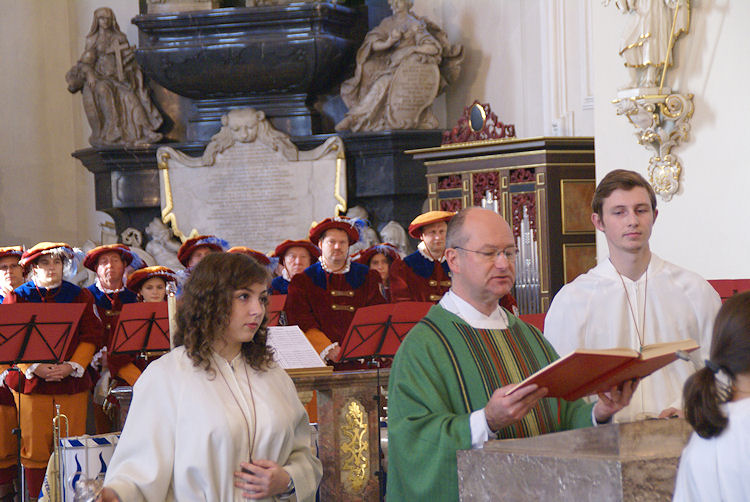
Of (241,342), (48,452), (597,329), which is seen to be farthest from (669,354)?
(48,452)

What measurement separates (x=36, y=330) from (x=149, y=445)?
3.17m

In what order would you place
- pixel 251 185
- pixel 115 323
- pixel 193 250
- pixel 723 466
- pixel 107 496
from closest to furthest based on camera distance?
pixel 723 466
pixel 107 496
pixel 115 323
pixel 193 250
pixel 251 185

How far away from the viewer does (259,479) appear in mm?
3201

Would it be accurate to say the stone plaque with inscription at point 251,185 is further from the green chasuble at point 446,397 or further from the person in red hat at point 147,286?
the green chasuble at point 446,397

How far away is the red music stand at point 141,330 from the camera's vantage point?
20.8ft

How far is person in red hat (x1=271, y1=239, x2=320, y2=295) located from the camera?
27.7ft

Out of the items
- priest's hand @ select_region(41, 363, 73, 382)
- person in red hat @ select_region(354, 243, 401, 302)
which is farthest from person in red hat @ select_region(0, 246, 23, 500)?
person in red hat @ select_region(354, 243, 401, 302)

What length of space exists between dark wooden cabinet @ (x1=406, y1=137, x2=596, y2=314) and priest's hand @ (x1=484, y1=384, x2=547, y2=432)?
20.3 ft

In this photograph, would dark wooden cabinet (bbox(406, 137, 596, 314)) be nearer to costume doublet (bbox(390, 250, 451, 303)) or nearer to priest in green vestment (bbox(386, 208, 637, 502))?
costume doublet (bbox(390, 250, 451, 303))

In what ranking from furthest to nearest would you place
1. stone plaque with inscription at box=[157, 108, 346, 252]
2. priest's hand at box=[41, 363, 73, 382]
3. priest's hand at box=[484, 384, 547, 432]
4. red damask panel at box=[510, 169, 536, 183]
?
stone plaque with inscription at box=[157, 108, 346, 252] → red damask panel at box=[510, 169, 536, 183] → priest's hand at box=[41, 363, 73, 382] → priest's hand at box=[484, 384, 547, 432]

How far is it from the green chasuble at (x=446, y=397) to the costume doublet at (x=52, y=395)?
4.12 metres

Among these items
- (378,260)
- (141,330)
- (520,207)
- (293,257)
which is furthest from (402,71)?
(141,330)

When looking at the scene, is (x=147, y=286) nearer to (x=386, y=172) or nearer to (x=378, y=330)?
(x=378, y=330)

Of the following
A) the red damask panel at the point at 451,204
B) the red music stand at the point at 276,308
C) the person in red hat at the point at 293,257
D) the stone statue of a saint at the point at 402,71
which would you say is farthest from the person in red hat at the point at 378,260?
the stone statue of a saint at the point at 402,71
